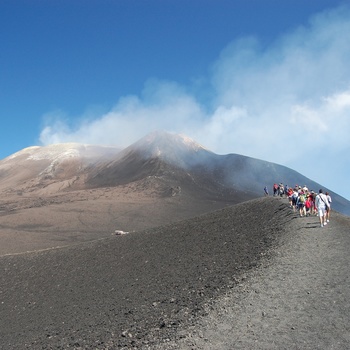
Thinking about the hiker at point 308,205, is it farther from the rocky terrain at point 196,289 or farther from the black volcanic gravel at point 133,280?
the black volcanic gravel at point 133,280

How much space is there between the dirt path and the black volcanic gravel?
2.70 feet

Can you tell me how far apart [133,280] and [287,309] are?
33.5 ft

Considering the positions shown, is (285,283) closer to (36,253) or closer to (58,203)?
(36,253)

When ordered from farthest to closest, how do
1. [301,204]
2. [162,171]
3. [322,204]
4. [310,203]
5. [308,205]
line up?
[162,171] < [310,203] < [301,204] < [308,205] < [322,204]

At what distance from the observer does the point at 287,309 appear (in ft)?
28.1

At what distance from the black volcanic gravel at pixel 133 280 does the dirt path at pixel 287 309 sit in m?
0.82

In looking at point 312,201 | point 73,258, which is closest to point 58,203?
point 73,258

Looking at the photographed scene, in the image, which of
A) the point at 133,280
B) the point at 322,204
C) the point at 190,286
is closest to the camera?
the point at 190,286

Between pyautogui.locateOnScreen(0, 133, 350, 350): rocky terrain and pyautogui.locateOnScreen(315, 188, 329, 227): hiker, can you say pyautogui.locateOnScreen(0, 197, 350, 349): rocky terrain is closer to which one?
pyautogui.locateOnScreen(0, 133, 350, 350): rocky terrain

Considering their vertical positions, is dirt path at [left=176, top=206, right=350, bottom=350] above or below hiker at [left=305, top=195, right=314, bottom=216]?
below

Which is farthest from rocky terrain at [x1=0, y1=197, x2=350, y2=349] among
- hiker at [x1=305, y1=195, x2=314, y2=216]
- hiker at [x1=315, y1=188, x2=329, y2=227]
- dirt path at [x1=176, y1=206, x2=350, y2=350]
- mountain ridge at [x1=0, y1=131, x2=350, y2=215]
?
mountain ridge at [x1=0, y1=131, x2=350, y2=215]

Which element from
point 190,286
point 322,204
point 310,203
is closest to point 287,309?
point 190,286

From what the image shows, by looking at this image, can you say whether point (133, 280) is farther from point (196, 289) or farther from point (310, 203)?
point (310, 203)

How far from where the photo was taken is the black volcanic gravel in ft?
37.5
